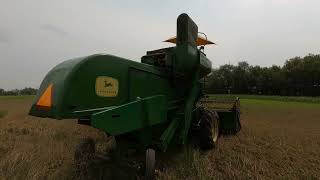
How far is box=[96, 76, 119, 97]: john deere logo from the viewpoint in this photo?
4367 mm

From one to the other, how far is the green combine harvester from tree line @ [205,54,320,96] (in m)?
59.3

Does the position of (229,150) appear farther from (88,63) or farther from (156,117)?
(88,63)

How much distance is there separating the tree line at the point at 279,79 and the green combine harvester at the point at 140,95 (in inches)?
2336

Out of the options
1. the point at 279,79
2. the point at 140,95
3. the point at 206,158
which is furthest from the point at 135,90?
the point at 279,79

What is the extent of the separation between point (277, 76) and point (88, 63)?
73815mm

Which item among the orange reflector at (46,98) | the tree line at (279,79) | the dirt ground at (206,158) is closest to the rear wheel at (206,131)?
the dirt ground at (206,158)

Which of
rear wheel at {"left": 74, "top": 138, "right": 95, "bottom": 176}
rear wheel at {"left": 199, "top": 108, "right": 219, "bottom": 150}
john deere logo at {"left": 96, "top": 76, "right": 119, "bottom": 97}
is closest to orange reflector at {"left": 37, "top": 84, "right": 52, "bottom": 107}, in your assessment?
john deere logo at {"left": 96, "top": 76, "right": 119, "bottom": 97}

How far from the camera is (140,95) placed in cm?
532

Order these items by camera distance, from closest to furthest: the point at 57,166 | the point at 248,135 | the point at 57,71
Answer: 1. the point at 57,71
2. the point at 57,166
3. the point at 248,135

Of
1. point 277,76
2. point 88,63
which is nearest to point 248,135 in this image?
point 88,63

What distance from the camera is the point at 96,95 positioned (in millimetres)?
4324

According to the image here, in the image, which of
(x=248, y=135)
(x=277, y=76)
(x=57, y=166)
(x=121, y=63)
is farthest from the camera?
(x=277, y=76)

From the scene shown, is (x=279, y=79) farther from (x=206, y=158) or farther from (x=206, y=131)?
(x=206, y=158)

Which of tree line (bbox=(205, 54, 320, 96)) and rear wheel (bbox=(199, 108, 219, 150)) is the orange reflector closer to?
rear wheel (bbox=(199, 108, 219, 150))
